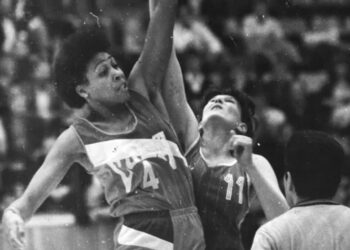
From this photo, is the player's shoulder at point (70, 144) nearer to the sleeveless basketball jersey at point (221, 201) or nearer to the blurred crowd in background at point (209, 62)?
the sleeveless basketball jersey at point (221, 201)

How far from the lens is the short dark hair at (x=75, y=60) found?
903 mm

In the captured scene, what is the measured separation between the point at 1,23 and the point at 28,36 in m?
0.05

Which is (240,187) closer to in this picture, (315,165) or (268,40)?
(315,165)

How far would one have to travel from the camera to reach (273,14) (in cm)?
140

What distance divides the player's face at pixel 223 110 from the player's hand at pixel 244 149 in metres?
0.12

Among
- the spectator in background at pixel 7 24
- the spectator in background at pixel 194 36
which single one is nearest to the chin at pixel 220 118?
the spectator in background at pixel 194 36

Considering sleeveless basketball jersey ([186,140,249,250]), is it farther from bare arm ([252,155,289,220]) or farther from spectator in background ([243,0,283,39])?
spectator in background ([243,0,283,39])

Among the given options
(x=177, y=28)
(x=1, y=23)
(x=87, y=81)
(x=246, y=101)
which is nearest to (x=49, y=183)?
(x=87, y=81)

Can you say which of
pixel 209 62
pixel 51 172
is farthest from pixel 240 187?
pixel 209 62

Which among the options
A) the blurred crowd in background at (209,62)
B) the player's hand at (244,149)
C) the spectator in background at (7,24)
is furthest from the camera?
the spectator in background at (7,24)

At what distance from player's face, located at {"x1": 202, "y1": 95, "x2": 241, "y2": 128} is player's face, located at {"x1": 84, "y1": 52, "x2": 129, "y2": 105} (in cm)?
10

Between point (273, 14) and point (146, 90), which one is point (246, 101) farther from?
point (273, 14)

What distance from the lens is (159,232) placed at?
0.86 metres

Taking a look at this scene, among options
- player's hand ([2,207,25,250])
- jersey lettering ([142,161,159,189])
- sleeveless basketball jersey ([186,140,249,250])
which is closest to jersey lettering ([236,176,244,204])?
sleeveless basketball jersey ([186,140,249,250])
